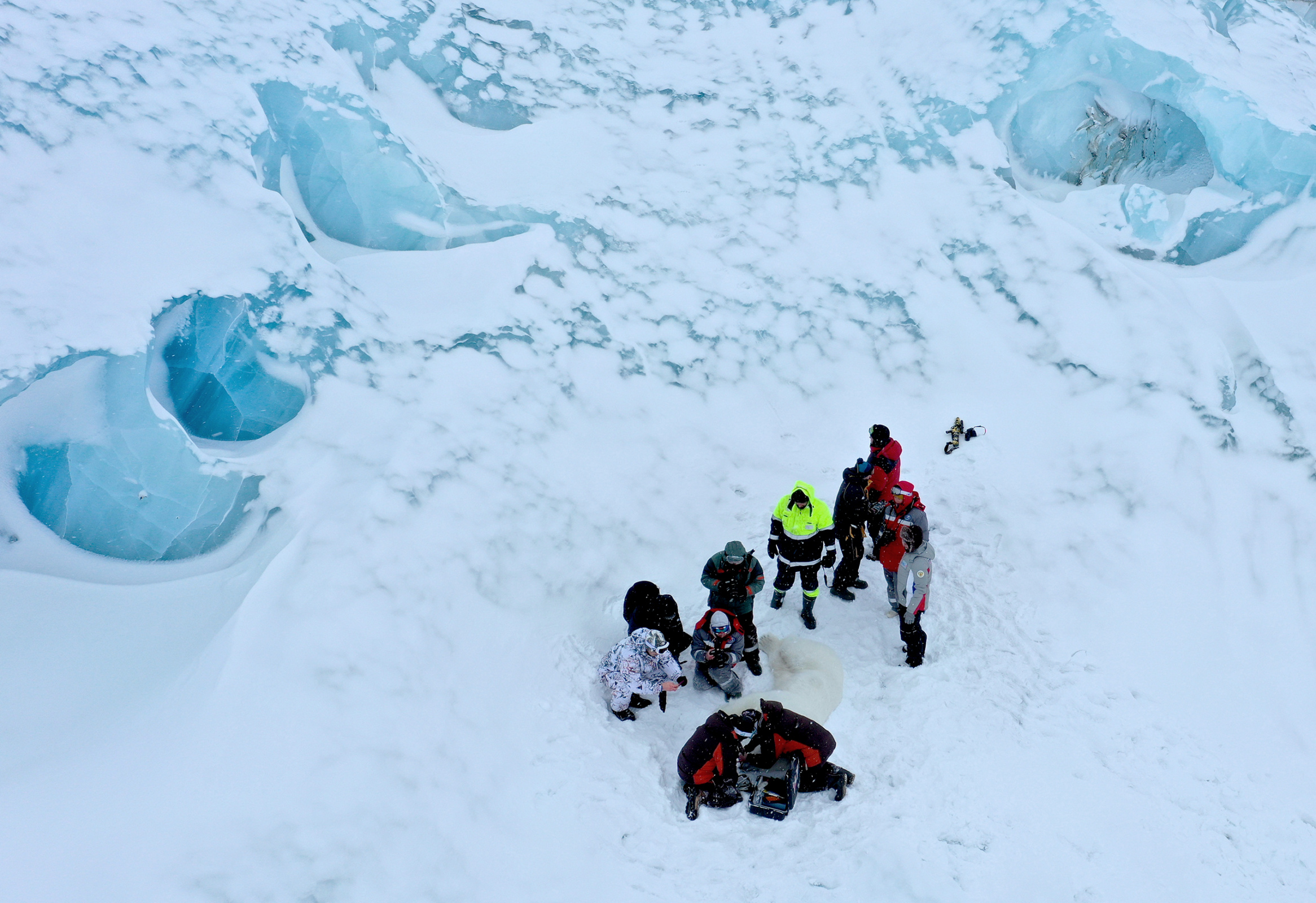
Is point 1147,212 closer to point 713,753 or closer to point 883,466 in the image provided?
point 883,466

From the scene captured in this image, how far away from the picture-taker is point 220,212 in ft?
17.9

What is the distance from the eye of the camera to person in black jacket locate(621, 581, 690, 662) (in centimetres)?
480

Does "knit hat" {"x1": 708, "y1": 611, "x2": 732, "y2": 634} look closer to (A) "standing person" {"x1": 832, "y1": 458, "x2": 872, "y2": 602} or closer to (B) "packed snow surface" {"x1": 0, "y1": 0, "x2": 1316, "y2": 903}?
(B) "packed snow surface" {"x1": 0, "y1": 0, "x2": 1316, "y2": 903}

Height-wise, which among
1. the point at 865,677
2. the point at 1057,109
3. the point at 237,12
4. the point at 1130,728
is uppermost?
the point at 1057,109

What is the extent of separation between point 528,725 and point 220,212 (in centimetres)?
425

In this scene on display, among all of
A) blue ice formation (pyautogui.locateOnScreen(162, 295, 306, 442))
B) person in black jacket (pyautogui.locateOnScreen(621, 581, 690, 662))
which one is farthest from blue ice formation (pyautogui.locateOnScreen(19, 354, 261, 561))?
person in black jacket (pyautogui.locateOnScreen(621, 581, 690, 662))

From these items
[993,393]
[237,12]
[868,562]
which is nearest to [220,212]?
[237,12]

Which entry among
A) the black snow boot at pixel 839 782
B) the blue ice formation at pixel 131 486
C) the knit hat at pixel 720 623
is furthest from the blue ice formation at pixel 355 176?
the black snow boot at pixel 839 782

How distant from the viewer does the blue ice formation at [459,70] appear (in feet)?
23.8

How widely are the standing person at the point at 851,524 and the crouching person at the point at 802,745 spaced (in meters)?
1.44

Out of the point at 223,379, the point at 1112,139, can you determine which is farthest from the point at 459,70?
the point at 1112,139

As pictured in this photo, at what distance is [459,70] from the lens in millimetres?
7406

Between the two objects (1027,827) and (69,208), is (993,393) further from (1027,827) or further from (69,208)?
(69,208)

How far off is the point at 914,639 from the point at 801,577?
0.84 m
